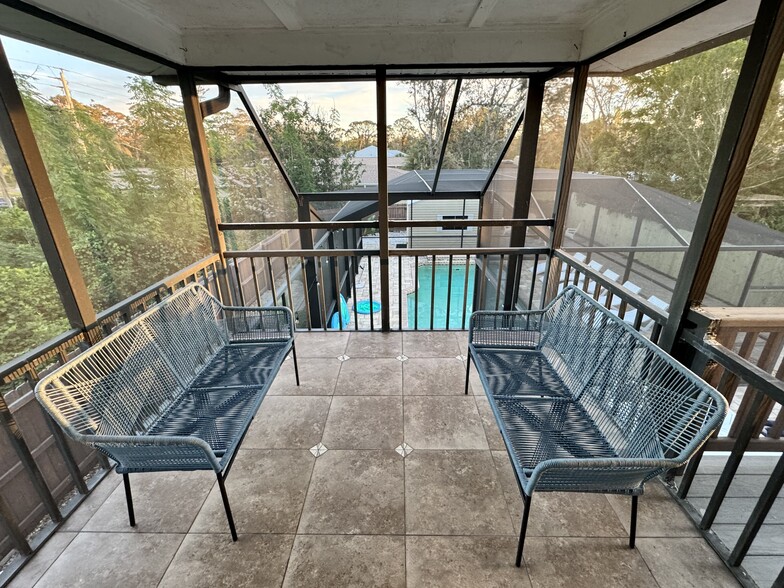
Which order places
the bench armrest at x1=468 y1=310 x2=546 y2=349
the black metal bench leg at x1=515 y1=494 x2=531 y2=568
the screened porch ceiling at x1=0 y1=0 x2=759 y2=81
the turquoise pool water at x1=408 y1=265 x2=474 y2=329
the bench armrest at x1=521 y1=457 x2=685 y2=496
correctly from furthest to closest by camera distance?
the turquoise pool water at x1=408 y1=265 x2=474 y2=329
the bench armrest at x1=468 y1=310 x2=546 y2=349
the screened porch ceiling at x1=0 y1=0 x2=759 y2=81
the black metal bench leg at x1=515 y1=494 x2=531 y2=568
the bench armrest at x1=521 y1=457 x2=685 y2=496

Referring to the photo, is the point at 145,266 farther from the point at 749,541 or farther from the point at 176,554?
the point at 749,541

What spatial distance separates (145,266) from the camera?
246cm

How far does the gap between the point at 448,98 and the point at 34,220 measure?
2997mm

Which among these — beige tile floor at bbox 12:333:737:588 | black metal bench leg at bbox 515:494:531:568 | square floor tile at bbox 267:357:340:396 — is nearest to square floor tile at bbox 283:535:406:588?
beige tile floor at bbox 12:333:737:588

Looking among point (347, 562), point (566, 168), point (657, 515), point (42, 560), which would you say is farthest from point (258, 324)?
point (566, 168)

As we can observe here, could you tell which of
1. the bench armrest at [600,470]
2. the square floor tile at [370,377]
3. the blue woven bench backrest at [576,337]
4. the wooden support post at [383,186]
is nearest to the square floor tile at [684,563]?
the bench armrest at [600,470]

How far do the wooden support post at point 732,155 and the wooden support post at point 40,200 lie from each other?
278 centimetres

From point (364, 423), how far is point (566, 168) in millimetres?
2395

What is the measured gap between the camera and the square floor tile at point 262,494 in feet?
5.15

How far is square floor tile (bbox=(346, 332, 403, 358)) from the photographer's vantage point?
9.49 feet

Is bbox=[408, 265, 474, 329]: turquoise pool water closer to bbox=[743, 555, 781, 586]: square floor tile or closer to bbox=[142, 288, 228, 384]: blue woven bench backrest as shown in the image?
bbox=[142, 288, 228, 384]: blue woven bench backrest

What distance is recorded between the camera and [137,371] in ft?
5.45

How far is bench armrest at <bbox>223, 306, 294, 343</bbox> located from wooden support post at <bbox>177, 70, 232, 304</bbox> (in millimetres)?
716

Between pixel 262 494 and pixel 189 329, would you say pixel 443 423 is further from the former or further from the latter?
pixel 189 329
